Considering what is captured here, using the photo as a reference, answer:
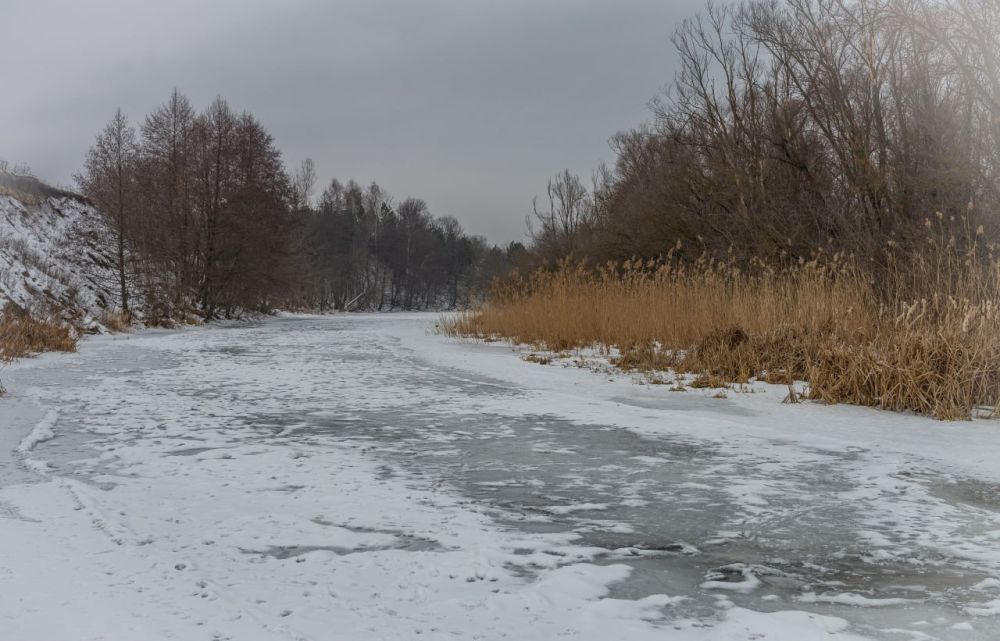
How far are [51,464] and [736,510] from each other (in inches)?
124

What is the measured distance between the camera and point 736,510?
2818mm

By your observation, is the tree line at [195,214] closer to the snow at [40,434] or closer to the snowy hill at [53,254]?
the snowy hill at [53,254]

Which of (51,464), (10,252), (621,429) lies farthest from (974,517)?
(10,252)

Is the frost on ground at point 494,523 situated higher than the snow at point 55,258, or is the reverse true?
the snow at point 55,258

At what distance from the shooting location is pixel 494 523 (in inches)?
103

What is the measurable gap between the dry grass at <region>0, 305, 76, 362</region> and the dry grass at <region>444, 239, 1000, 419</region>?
7.43 metres

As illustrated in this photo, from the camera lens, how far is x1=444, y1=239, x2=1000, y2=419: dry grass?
5.25 metres

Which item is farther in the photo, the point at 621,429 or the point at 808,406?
the point at 808,406

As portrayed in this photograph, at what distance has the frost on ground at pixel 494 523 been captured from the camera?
Result: 1.82 metres

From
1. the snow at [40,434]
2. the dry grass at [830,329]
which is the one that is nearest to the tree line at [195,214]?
the dry grass at [830,329]

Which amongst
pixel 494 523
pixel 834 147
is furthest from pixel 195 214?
pixel 494 523

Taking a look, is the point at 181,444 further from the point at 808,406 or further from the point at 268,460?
the point at 808,406

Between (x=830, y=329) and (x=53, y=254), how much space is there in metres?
22.9

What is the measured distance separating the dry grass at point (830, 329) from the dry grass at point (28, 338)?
293 inches
